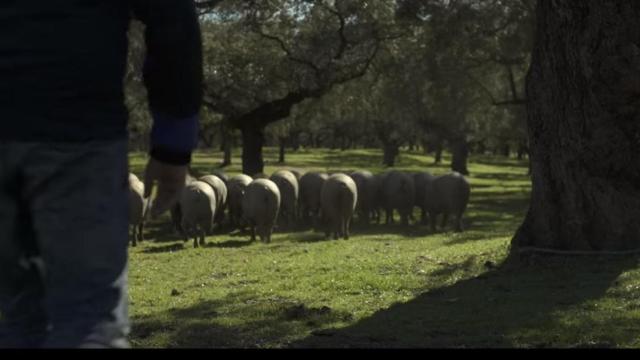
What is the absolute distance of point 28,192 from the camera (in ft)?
8.29

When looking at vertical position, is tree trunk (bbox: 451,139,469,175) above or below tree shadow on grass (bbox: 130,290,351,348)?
above

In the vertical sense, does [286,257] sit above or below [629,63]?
below

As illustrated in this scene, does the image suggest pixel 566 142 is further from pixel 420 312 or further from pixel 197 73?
pixel 197 73

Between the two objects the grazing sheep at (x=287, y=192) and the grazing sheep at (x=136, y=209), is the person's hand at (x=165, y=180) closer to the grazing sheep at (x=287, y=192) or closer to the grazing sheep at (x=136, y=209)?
the grazing sheep at (x=136, y=209)

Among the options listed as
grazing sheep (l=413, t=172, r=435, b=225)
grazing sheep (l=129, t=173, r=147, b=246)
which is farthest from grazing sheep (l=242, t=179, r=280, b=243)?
grazing sheep (l=413, t=172, r=435, b=225)

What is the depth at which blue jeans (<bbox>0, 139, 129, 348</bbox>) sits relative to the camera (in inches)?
98.8

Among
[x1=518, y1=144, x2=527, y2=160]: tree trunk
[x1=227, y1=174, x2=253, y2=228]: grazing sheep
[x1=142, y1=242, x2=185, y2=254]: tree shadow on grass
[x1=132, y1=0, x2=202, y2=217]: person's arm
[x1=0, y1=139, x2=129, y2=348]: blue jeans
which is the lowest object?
[x1=142, y1=242, x2=185, y2=254]: tree shadow on grass

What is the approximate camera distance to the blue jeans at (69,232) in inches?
98.8

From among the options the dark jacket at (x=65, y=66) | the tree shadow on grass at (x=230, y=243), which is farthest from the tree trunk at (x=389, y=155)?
the dark jacket at (x=65, y=66)

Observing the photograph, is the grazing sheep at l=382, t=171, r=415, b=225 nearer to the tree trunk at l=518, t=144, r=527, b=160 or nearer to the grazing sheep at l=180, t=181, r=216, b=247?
the grazing sheep at l=180, t=181, r=216, b=247

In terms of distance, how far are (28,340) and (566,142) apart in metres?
8.80

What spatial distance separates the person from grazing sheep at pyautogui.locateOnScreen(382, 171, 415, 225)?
23.3m

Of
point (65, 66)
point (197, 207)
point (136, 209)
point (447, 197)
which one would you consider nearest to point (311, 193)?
point (447, 197)
